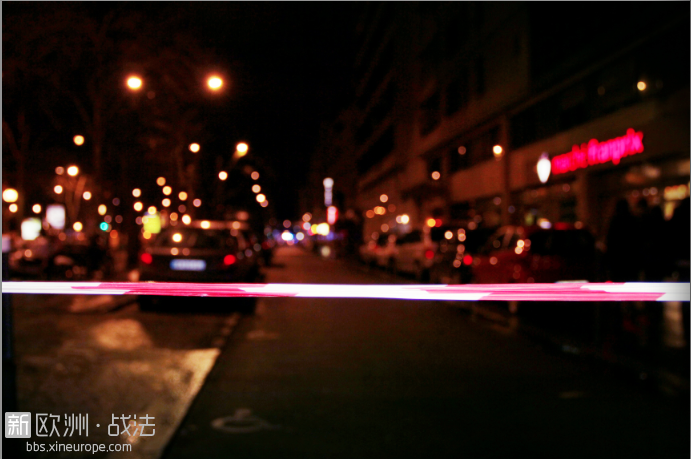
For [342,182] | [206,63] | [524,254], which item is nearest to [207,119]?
[206,63]

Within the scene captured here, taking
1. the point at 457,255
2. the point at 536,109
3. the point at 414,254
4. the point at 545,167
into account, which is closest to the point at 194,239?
the point at 457,255

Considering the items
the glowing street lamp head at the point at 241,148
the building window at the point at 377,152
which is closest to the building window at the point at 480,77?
the glowing street lamp head at the point at 241,148

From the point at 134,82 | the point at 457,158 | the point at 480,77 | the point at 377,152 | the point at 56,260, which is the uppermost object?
the point at 377,152

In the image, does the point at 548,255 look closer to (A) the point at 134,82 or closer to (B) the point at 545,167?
(A) the point at 134,82

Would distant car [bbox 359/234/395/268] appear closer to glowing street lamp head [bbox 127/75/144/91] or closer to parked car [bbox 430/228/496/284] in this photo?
parked car [bbox 430/228/496/284]

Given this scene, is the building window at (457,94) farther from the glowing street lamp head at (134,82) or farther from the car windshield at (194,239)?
the car windshield at (194,239)

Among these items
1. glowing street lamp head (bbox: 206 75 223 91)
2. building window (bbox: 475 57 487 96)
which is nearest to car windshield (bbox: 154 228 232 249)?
glowing street lamp head (bbox: 206 75 223 91)

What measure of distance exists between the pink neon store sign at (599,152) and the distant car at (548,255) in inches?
351

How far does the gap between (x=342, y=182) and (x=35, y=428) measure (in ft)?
271

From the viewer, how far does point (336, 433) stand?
5.41m

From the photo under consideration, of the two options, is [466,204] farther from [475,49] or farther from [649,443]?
[649,443]

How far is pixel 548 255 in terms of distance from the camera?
473 inches

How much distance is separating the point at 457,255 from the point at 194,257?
22.3 ft

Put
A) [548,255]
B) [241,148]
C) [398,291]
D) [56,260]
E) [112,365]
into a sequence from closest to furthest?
[398,291]
[112,365]
[548,255]
[241,148]
[56,260]
